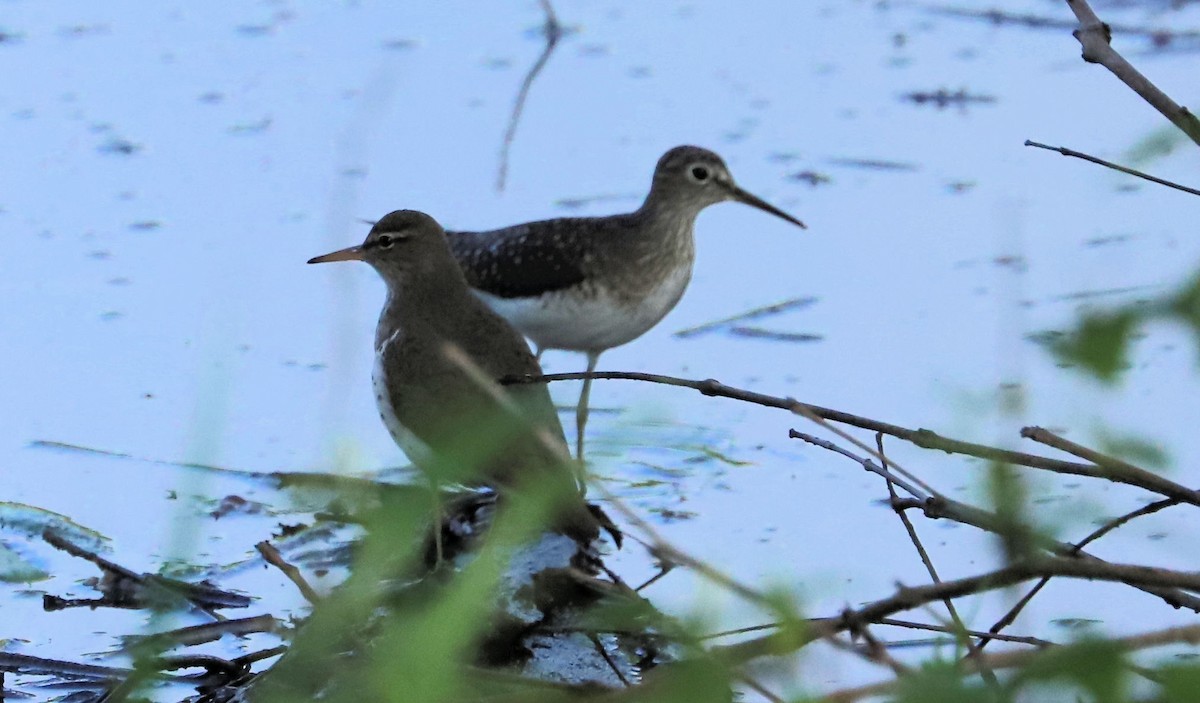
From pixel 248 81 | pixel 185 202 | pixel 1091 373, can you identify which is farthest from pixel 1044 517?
pixel 248 81

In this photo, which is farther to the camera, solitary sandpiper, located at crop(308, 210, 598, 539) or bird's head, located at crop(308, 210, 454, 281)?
bird's head, located at crop(308, 210, 454, 281)

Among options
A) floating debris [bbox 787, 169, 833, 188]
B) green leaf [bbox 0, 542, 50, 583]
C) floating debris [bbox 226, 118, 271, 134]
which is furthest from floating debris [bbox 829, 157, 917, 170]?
green leaf [bbox 0, 542, 50, 583]

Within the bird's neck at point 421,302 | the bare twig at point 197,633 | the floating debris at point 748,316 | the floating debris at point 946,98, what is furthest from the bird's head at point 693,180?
the bare twig at point 197,633

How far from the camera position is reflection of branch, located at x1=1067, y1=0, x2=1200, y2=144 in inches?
91.6

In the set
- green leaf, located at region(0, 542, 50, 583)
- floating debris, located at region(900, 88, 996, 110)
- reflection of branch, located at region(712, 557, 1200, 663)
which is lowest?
green leaf, located at region(0, 542, 50, 583)

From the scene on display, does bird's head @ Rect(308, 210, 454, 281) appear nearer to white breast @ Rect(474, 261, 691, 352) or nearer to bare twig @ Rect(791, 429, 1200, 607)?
white breast @ Rect(474, 261, 691, 352)

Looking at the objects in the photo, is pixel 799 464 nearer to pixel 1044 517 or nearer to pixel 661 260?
pixel 661 260

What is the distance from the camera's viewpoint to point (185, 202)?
7.54 metres

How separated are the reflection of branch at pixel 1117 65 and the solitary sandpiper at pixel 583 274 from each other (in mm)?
3810

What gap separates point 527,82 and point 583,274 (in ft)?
8.01

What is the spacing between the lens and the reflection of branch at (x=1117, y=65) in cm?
233

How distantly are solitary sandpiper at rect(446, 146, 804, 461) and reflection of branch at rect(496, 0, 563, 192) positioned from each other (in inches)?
40.6

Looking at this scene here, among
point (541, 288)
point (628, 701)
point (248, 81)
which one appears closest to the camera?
point (628, 701)

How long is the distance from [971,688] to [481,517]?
349cm
